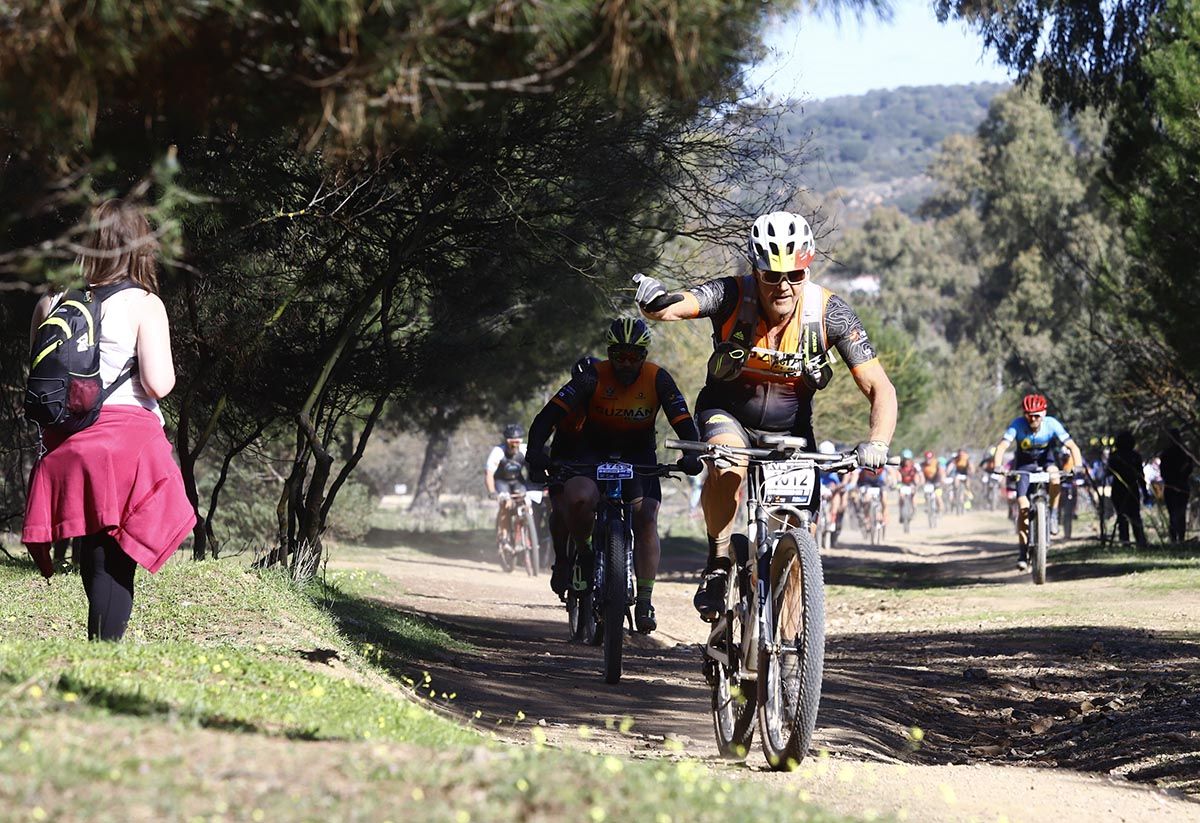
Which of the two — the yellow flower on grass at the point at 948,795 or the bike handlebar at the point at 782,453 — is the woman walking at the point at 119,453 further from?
the yellow flower on grass at the point at 948,795

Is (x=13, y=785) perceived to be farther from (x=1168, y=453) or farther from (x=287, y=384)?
(x=1168, y=453)

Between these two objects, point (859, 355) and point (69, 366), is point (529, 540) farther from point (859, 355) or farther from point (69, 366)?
point (69, 366)

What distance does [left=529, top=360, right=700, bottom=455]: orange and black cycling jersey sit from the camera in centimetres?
988

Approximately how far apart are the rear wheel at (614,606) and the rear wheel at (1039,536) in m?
9.19

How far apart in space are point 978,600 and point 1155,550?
6325 mm

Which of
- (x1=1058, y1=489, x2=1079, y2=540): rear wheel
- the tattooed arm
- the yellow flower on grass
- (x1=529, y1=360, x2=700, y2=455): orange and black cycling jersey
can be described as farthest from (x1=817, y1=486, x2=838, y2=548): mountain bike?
the yellow flower on grass

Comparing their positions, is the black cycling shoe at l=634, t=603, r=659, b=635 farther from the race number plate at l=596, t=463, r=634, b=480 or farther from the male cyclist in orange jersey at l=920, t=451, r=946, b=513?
the male cyclist in orange jersey at l=920, t=451, r=946, b=513

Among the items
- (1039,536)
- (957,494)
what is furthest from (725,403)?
(957,494)

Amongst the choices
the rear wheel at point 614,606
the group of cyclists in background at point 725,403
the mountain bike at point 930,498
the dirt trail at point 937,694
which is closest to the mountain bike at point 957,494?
the mountain bike at point 930,498

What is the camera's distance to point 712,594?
6977mm

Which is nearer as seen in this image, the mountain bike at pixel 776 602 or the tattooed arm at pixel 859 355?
the mountain bike at pixel 776 602

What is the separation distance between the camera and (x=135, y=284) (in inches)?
243

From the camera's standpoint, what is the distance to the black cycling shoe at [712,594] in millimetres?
6930

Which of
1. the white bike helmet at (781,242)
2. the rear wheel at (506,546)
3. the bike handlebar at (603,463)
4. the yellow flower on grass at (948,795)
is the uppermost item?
the white bike helmet at (781,242)
